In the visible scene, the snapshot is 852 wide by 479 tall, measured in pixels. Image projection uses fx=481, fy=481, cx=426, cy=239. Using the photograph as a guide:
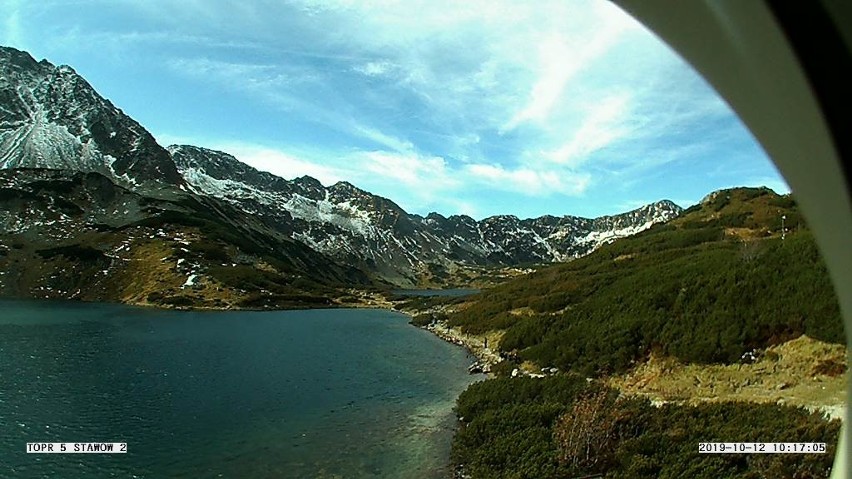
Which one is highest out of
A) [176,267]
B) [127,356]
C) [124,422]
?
[176,267]

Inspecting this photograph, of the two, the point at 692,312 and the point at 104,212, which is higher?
the point at 104,212

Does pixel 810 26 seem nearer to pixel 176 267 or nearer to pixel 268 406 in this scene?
pixel 268 406

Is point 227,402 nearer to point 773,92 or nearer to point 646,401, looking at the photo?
point 646,401

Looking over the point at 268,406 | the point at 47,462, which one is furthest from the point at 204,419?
the point at 47,462

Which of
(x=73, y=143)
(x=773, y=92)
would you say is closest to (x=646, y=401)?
(x=773, y=92)

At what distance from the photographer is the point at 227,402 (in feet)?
81.6

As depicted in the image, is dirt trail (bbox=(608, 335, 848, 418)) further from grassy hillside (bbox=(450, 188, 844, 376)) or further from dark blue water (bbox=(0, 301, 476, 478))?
dark blue water (bbox=(0, 301, 476, 478))

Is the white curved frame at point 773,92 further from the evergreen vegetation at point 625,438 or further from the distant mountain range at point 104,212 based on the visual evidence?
the distant mountain range at point 104,212

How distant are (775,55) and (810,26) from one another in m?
0.15

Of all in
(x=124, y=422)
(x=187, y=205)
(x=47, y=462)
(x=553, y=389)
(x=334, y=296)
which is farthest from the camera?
(x=187, y=205)

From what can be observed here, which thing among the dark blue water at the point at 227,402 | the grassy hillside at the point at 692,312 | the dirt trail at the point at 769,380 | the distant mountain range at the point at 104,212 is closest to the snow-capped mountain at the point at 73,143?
the distant mountain range at the point at 104,212

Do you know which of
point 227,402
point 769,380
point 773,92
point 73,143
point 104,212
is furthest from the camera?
point 73,143

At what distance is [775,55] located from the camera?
1996 millimetres

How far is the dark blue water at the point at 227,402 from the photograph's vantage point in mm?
16969
